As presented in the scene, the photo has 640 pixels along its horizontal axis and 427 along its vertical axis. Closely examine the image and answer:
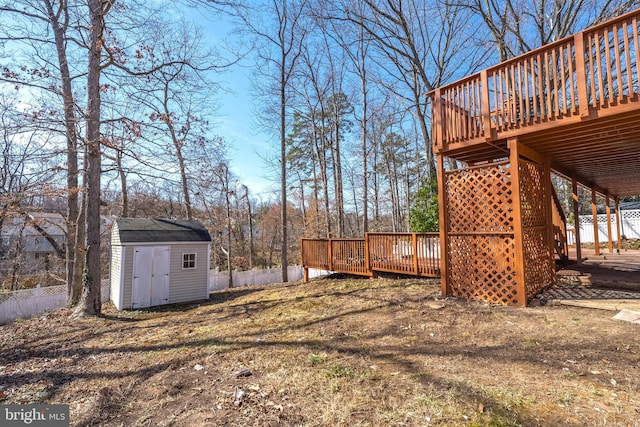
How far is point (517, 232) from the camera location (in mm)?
4566

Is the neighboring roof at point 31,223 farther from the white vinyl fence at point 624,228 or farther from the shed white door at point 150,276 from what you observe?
the white vinyl fence at point 624,228

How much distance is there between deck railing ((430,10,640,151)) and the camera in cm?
375

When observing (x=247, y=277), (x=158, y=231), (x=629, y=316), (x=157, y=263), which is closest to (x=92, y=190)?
(x=158, y=231)

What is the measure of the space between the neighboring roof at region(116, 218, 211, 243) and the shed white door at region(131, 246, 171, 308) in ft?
1.05

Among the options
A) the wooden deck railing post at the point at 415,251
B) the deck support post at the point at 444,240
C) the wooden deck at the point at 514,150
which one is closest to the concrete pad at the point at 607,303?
the wooden deck at the point at 514,150

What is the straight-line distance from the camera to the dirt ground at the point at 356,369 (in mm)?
2234

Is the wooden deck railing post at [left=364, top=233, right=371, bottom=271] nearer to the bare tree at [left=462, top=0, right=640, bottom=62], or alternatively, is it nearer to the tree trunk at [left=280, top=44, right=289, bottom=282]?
the tree trunk at [left=280, top=44, right=289, bottom=282]

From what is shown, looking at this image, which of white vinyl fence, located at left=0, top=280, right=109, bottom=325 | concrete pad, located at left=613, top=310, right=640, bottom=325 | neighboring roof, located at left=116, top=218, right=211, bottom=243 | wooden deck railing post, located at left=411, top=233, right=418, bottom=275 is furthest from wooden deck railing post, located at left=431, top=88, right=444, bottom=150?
white vinyl fence, located at left=0, top=280, right=109, bottom=325

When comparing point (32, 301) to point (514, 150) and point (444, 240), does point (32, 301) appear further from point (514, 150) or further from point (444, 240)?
point (514, 150)

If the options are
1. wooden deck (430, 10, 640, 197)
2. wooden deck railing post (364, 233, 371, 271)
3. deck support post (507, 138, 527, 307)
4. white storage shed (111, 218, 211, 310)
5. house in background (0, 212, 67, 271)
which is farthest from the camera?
house in background (0, 212, 67, 271)

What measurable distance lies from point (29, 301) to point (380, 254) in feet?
39.7

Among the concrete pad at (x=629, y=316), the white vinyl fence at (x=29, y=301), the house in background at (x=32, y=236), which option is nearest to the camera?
the concrete pad at (x=629, y=316)

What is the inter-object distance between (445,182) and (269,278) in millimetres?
11758

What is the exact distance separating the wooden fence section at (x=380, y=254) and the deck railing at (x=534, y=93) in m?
2.50
